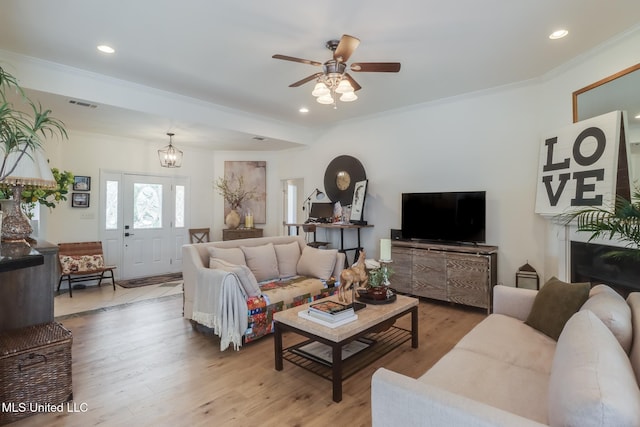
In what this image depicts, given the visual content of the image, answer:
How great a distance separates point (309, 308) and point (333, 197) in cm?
373

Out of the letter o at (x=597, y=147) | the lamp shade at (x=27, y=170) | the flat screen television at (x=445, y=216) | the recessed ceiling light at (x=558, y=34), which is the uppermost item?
the recessed ceiling light at (x=558, y=34)

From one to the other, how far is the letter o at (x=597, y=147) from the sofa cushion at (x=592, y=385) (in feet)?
7.91

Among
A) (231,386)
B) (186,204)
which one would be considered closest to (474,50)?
(231,386)

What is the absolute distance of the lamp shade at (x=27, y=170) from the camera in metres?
2.00

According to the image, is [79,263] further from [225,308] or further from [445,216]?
[445,216]

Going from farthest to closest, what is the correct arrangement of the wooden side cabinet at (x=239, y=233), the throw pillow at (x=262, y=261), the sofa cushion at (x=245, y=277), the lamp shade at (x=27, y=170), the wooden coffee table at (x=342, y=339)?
the wooden side cabinet at (x=239, y=233) < the throw pillow at (x=262, y=261) < the sofa cushion at (x=245, y=277) < the wooden coffee table at (x=342, y=339) < the lamp shade at (x=27, y=170)

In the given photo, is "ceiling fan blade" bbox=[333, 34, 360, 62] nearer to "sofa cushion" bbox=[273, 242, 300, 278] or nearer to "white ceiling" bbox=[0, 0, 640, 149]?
"white ceiling" bbox=[0, 0, 640, 149]

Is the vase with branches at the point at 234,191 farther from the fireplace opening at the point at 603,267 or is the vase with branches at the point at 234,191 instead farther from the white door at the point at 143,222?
the fireplace opening at the point at 603,267

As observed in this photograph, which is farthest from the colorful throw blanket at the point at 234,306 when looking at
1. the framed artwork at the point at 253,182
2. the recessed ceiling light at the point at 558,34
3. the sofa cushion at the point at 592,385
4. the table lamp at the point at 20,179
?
the framed artwork at the point at 253,182

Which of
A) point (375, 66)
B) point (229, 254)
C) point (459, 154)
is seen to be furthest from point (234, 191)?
point (375, 66)

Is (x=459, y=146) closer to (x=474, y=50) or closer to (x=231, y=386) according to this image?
(x=474, y=50)

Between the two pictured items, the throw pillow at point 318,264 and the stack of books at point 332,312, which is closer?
the stack of books at point 332,312

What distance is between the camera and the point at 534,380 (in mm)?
1698

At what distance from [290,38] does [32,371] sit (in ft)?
10.5
